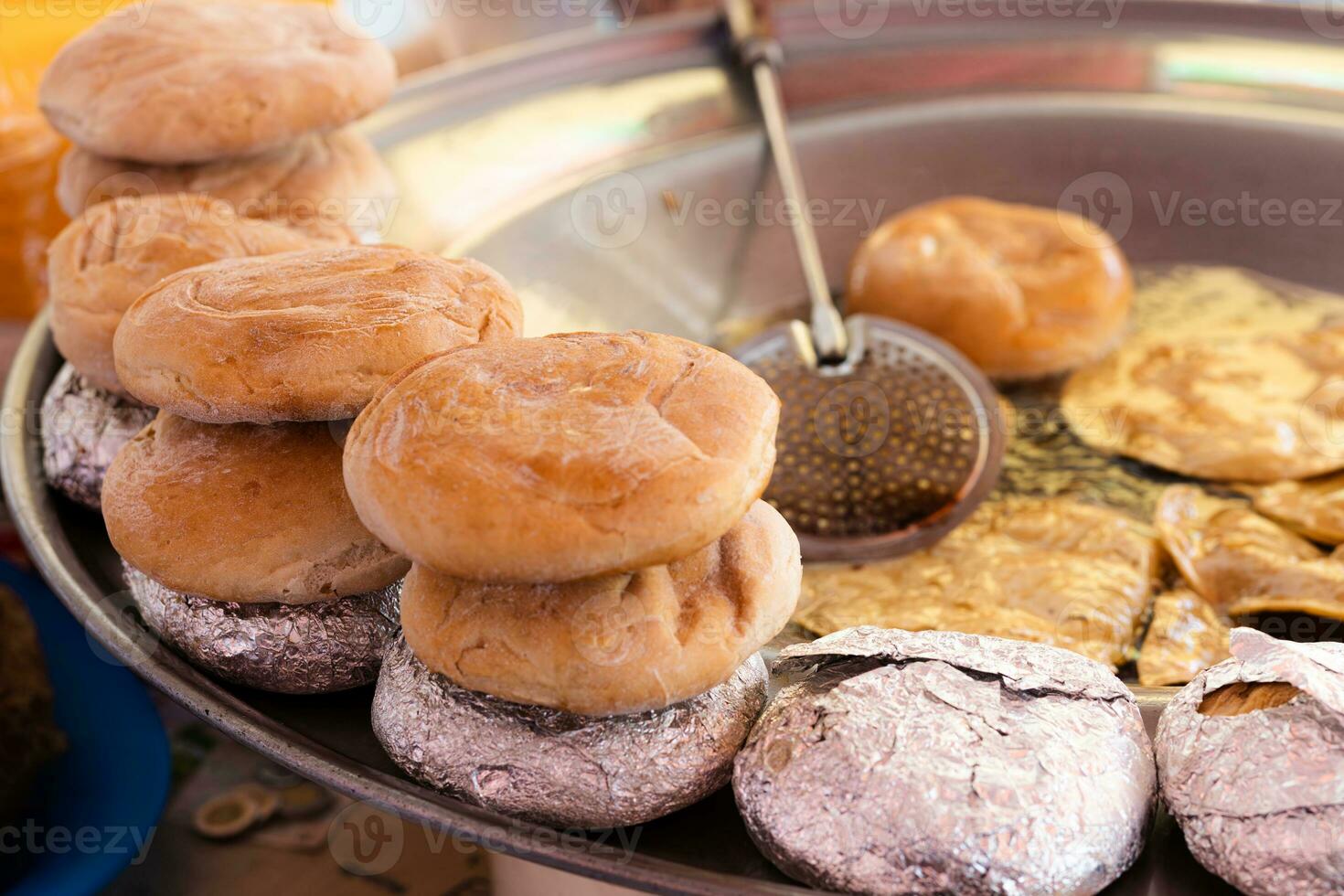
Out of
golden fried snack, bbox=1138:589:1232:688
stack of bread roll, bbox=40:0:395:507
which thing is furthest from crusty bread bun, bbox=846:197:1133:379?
stack of bread roll, bbox=40:0:395:507

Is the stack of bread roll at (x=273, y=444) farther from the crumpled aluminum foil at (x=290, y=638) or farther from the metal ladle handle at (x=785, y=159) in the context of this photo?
the metal ladle handle at (x=785, y=159)

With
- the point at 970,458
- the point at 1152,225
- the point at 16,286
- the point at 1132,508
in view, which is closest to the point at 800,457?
the point at 970,458

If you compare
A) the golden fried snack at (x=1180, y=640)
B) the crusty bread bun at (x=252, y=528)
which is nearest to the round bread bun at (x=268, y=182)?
the crusty bread bun at (x=252, y=528)

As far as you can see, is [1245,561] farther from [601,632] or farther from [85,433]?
[85,433]

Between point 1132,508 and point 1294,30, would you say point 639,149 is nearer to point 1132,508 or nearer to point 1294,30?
point 1132,508

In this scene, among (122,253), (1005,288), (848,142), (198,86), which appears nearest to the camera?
(122,253)

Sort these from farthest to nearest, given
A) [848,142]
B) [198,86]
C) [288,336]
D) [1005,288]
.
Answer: [848,142]
[1005,288]
[198,86]
[288,336]

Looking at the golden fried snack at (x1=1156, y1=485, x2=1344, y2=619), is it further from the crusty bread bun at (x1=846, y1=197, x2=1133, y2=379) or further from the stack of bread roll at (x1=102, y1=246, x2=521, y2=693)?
the stack of bread roll at (x1=102, y1=246, x2=521, y2=693)

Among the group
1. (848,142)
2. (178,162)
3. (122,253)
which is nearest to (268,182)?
(178,162)
